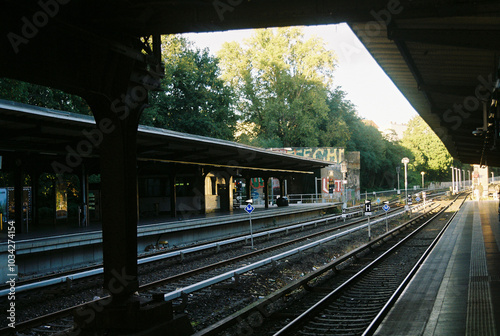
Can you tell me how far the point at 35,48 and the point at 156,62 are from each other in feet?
6.41

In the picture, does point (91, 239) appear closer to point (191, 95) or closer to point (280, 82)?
point (191, 95)

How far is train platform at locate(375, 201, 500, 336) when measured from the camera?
6902mm

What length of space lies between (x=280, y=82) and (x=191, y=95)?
1272 centimetres

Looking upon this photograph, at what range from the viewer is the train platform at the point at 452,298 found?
6.90 m

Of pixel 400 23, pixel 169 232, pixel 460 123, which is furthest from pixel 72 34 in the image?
pixel 460 123

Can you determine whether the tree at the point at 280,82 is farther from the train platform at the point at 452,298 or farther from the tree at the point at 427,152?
the tree at the point at 427,152

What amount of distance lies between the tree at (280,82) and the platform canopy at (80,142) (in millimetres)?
24817

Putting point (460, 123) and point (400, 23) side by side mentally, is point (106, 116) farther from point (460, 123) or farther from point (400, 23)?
point (460, 123)

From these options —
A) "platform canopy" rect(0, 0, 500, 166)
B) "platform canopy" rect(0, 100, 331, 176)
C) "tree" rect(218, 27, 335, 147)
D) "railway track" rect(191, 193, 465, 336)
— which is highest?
"tree" rect(218, 27, 335, 147)

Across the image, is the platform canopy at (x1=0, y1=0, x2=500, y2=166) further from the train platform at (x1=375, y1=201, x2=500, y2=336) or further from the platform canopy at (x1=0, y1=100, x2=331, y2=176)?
the train platform at (x1=375, y1=201, x2=500, y2=336)

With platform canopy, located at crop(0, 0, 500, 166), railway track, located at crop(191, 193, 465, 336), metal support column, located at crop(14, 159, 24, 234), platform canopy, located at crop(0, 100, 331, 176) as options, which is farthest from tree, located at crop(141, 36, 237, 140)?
platform canopy, located at crop(0, 0, 500, 166)

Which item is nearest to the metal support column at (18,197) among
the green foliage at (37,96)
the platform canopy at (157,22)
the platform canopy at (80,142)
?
the platform canopy at (80,142)

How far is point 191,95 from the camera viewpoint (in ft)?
136

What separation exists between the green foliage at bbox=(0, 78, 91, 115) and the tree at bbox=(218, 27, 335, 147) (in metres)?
22.8
